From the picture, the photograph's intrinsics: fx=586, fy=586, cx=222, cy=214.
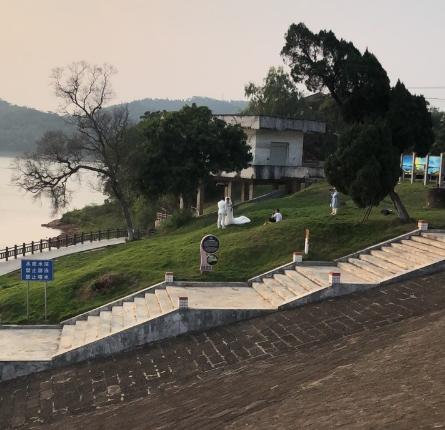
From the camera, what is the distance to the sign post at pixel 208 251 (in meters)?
16.4

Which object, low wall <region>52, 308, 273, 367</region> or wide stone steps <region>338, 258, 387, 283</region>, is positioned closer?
low wall <region>52, 308, 273, 367</region>

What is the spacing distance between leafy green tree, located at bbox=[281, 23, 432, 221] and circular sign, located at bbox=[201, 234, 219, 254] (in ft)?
14.2

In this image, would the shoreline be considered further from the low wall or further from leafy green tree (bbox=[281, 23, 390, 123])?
the low wall

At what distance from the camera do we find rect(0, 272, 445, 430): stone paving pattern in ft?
23.9

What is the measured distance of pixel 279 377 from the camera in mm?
9344

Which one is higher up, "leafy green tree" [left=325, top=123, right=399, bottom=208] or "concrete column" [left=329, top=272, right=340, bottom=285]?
"leafy green tree" [left=325, top=123, right=399, bottom=208]

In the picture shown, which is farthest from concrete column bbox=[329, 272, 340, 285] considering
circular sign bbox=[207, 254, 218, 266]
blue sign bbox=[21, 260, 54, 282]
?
blue sign bbox=[21, 260, 54, 282]

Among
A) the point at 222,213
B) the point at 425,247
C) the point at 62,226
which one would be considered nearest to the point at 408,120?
the point at 425,247

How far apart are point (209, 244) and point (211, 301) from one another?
2634 millimetres

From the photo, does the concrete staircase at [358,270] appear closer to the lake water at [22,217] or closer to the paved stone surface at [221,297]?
the paved stone surface at [221,297]

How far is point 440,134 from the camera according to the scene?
40094 millimetres

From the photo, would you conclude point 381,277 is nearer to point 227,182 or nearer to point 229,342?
point 229,342

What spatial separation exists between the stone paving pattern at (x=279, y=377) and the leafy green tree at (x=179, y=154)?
17354 millimetres

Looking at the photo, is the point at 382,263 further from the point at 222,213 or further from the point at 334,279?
the point at 222,213
